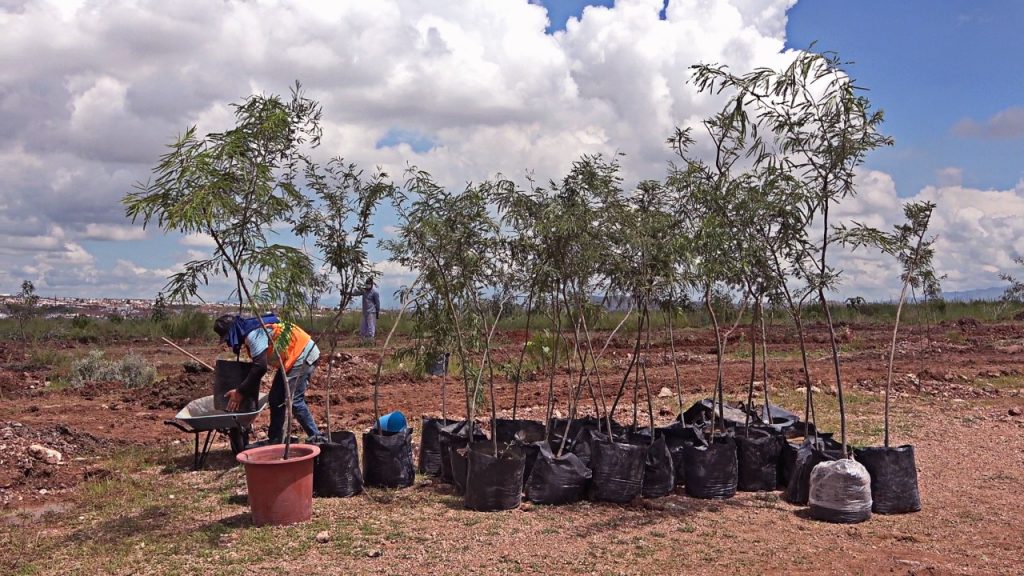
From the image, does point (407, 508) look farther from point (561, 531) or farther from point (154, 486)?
point (154, 486)

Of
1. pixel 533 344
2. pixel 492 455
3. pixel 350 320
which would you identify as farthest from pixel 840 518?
pixel 350 320

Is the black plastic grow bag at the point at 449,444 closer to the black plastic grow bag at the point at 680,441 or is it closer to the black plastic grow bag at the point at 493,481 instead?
the black plastic grow bag at the point at 493,481

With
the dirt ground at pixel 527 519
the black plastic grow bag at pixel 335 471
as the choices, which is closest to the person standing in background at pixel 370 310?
the dirt ground at pixel 527 519

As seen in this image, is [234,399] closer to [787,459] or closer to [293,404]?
[293,404]

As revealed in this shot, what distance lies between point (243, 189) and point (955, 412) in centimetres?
1036

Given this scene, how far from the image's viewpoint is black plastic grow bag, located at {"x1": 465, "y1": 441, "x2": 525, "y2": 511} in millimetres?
6461

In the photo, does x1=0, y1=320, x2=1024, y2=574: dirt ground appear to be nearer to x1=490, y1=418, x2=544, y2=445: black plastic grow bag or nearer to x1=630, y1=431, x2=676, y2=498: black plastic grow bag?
x1=630, y1=431, x2=676, y2=498: black plastic grow bag

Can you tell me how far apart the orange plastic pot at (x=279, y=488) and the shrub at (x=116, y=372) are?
1097 cm

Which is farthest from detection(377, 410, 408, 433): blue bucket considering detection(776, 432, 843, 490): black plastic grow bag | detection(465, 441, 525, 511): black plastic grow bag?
detection(776, 432, 843, 490): black plastic grow bag

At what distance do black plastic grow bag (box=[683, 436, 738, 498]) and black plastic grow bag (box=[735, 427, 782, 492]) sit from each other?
0.23 metres

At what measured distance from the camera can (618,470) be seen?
6.63 m

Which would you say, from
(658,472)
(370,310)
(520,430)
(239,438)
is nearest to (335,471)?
(239,438)

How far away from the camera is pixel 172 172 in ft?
18.0

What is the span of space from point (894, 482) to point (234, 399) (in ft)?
18.4
